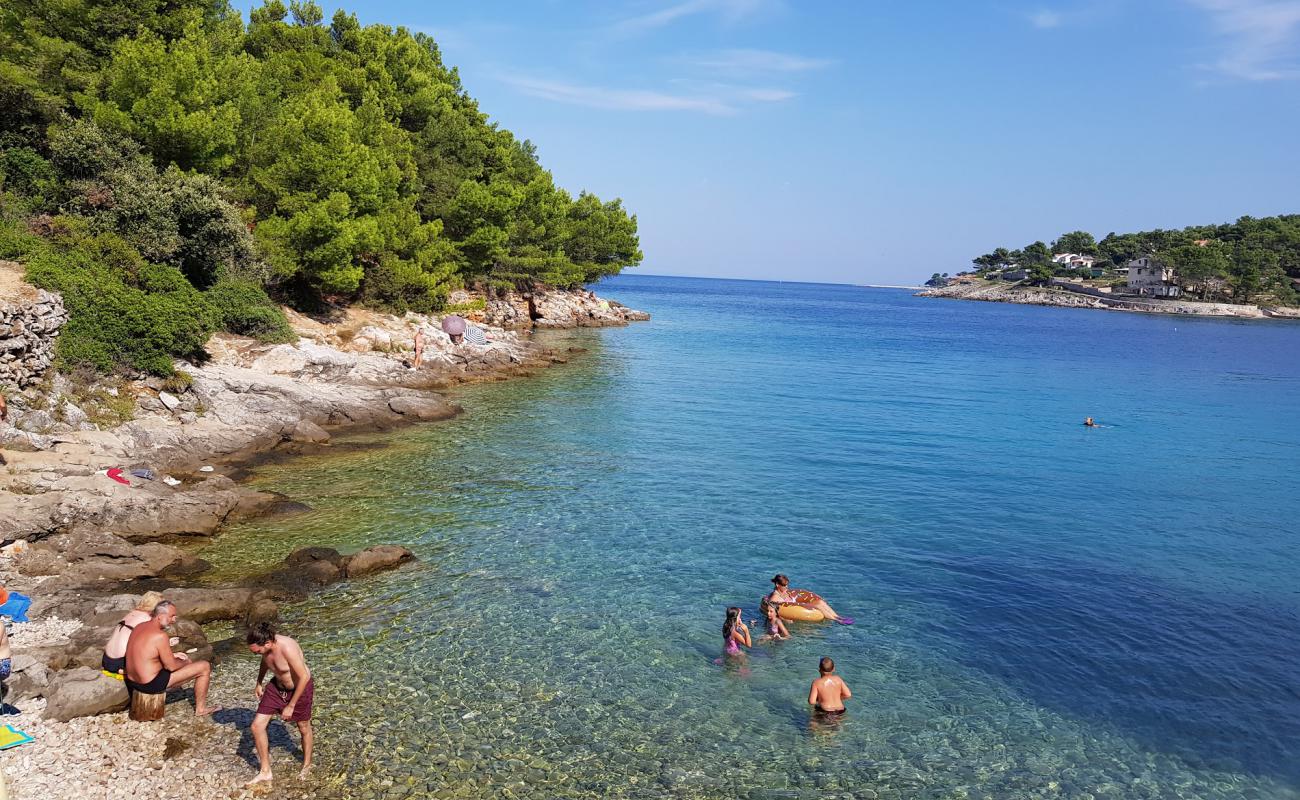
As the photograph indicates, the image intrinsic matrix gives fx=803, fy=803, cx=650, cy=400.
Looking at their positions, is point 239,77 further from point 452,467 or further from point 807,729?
point 807,729

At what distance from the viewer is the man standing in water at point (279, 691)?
9797mm

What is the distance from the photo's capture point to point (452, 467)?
25.1 m

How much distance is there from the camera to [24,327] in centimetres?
2230

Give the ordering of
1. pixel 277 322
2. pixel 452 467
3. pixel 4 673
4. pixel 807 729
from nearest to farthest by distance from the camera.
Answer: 1. pixel 4 673
2. pixel 807 729
3. pixel 452 467
4. pixel 277 322

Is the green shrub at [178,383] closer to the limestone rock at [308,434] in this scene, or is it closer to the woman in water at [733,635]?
the limestone rock at [308,434]

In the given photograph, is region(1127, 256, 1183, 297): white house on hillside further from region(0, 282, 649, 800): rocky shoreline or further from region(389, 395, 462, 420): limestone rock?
region(0, 282, 649, 800): rocky shoreline

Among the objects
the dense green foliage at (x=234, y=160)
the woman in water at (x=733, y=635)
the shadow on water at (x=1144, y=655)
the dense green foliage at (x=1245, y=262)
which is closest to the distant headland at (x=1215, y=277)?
the dense green foliage at (x=1245, y=262)

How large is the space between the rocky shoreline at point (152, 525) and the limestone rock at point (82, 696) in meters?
0.02

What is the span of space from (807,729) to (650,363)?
43.2m

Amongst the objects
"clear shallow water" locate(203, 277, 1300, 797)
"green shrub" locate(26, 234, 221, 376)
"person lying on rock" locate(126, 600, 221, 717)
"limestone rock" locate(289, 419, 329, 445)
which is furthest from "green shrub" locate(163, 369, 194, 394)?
"person lying on rock" locate(126, 600, 221, 717)

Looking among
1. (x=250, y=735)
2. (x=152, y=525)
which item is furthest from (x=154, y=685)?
(x=152, y=525)

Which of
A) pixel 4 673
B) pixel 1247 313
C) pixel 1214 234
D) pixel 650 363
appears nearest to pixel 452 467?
pixel 4 673

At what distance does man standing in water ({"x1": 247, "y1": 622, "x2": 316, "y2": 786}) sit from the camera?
9797 mm

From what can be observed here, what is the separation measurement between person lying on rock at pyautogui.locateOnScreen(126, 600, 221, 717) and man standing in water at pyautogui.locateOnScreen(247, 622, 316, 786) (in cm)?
182
